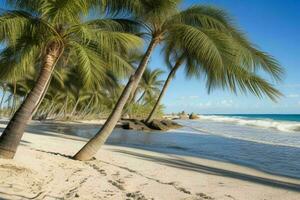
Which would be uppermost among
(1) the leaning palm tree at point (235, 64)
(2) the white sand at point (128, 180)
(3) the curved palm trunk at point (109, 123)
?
(1) the leaning palm tree at point (235, 64)

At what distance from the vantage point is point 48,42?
923 centimetres

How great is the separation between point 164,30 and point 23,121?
163 inches

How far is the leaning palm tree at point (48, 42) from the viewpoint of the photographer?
8234mm

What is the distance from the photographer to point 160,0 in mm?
9898

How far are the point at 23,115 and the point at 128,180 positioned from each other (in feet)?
9.65

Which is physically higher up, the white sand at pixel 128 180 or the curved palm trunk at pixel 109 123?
the curved palm trunk at pixel 109 123

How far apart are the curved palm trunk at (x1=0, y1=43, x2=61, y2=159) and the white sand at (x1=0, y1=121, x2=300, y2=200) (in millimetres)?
339

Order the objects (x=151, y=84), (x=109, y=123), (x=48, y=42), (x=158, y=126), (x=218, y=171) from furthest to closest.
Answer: (x=151, y=84) < (x=158, y=126) < (x=109, y=123) < (x=218, y=171) < (x=48, y=42)

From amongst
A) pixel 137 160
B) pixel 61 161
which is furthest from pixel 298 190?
pixel 61 161

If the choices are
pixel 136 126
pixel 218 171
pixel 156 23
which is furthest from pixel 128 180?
pixel 136 126

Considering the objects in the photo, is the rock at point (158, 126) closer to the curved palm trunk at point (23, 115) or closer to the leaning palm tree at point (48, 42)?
the leaning palm tree at point (48, 42)

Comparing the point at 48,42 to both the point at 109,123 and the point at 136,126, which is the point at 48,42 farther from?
the point at 136,126

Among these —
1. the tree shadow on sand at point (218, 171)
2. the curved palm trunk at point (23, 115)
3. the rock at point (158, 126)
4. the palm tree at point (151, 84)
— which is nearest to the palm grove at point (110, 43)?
the curved palm trunk at point (23, 115)

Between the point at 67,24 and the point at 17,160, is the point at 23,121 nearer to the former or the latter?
the point at 17,160
